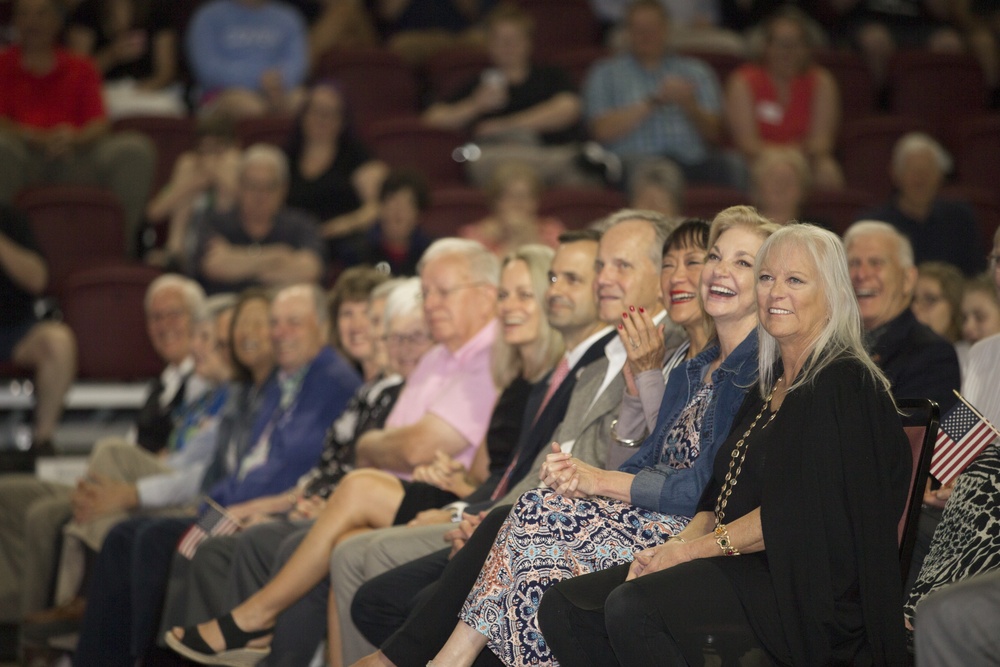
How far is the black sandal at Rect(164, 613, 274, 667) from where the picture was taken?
3881 mm

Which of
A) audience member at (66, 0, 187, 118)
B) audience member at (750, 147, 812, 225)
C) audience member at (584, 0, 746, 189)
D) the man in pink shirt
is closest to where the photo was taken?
the man in pink shirt

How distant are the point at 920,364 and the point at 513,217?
2638 mm

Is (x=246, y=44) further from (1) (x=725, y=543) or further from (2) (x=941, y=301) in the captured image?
(1) (x=725, y=543)

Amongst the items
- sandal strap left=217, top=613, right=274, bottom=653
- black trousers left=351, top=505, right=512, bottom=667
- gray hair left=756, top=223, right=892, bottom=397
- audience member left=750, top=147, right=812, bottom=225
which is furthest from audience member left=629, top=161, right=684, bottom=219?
gray hair left=756, top=223, right=892, bottom=397

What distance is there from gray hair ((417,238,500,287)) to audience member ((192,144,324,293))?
1948mm

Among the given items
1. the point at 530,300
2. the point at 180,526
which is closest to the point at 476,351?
the point at 530,300

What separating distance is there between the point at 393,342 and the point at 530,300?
847 millimetres

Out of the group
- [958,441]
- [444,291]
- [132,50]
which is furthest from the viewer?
[132,50]

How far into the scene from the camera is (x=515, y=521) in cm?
306

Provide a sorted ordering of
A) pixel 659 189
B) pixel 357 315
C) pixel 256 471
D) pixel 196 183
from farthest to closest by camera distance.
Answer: pixel 196 183 < pixel 659 189 < pixel 357 315 < pixel 256 471

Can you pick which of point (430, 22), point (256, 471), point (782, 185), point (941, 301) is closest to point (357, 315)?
point (256, 471)

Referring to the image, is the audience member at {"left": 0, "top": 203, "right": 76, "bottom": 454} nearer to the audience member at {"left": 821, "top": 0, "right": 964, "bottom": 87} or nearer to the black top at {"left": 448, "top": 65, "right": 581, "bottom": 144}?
the black top at {"left": 448, "top": 65, "right": 581, "bottom": 144}

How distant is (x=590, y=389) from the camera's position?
11.9 ft

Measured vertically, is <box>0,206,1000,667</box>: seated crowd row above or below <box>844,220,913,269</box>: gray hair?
below
